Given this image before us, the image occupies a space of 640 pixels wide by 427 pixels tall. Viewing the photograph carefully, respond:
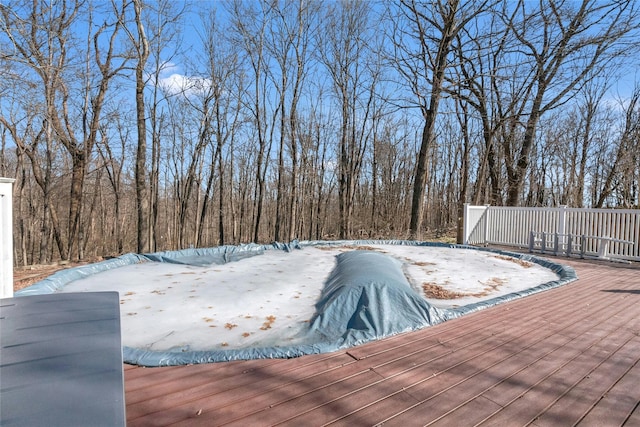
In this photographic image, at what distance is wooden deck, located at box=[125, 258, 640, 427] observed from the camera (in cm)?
144

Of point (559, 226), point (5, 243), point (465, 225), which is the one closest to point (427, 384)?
point (5, 243)

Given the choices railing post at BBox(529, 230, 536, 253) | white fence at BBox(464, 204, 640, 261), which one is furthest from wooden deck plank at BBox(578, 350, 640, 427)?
railing post at BBox(529, 230, 536, 253)

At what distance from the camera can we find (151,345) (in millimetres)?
2227

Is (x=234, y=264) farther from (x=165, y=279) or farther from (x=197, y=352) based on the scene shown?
(x=197, y=352)

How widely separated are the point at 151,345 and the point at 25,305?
116 centimetres

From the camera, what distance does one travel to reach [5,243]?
1937 millimetres

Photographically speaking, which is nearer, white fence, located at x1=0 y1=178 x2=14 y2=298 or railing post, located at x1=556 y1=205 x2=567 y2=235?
white fence, located at x1=0 y1=178 x2=14 y2=298

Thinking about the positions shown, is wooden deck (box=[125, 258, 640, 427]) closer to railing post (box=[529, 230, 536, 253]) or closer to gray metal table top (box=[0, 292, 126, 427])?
gray metal table top (box=[0, 292, 126, 427])

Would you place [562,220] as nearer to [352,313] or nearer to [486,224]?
[486,224]

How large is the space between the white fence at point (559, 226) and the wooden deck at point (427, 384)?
4.85 m

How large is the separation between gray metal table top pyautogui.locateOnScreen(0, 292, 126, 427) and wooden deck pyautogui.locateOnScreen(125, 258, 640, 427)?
1.91ft

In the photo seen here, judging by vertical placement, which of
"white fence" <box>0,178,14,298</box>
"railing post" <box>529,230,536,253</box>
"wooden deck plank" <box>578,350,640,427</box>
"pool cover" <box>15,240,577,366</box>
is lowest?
"wooden deck plank" <box>578,350,640,427</box>

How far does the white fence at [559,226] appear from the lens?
20.2ft

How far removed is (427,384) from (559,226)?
7164mm
